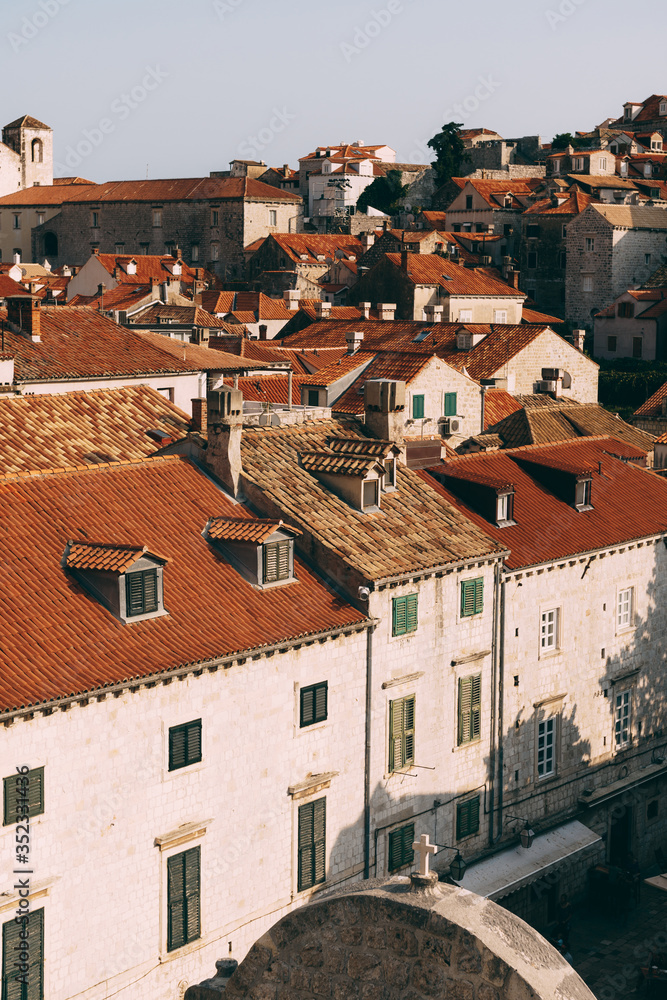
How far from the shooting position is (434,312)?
240ft

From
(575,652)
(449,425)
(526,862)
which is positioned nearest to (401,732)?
(526,862)

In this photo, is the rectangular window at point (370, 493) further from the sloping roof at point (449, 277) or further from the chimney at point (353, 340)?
the sloping roof at point (449, 277)

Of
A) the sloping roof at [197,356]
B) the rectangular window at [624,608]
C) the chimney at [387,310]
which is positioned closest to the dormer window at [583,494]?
the rectangular window at [624,608]

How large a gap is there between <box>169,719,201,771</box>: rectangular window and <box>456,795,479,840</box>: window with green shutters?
27.5 feet

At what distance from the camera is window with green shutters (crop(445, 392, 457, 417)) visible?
157ft

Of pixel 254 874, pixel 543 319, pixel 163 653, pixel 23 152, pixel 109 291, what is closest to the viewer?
pixel 163 653

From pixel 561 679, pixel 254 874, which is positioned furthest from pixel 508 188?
pixel 254 874

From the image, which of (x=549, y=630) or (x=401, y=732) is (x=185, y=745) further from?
(x=549, y=630)

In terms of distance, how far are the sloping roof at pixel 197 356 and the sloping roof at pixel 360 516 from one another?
1676cm

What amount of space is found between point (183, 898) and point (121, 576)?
18.3ft

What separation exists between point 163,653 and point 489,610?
9592 mm

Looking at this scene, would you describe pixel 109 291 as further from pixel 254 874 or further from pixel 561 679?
pixel 254 874

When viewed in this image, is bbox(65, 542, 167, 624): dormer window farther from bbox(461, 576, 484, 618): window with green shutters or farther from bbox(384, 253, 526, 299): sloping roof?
bbox(384, 253, 526, 299): sloping roof

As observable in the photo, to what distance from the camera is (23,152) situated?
6161 inches
